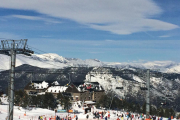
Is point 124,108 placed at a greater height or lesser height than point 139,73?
lesser

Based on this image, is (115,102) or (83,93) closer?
(115,102)

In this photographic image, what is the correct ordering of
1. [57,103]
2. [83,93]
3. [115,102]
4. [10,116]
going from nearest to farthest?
[10,116]
[57,103]
[115,102]
[83,93]

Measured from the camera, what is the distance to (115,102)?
485 ft

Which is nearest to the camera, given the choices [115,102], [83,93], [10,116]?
[10,116]

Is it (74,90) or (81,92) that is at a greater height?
(74,90)

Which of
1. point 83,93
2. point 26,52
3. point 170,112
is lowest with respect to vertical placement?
point 170,112

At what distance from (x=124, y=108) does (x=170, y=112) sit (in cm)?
4548

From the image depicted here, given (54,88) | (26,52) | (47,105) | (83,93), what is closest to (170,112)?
(83,93)

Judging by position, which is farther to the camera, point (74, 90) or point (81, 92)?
point (74, 90)

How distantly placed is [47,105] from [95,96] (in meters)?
64.7

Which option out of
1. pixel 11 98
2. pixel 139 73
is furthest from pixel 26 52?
pixel 139 73

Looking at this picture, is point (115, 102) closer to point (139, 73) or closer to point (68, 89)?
point (68, 89)

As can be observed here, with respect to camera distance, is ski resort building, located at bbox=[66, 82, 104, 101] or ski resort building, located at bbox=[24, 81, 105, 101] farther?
ski resort building, located at bbox=[24, 81, 105, 101]

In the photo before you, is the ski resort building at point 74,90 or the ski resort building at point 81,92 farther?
the ski resort building at point 74,90
